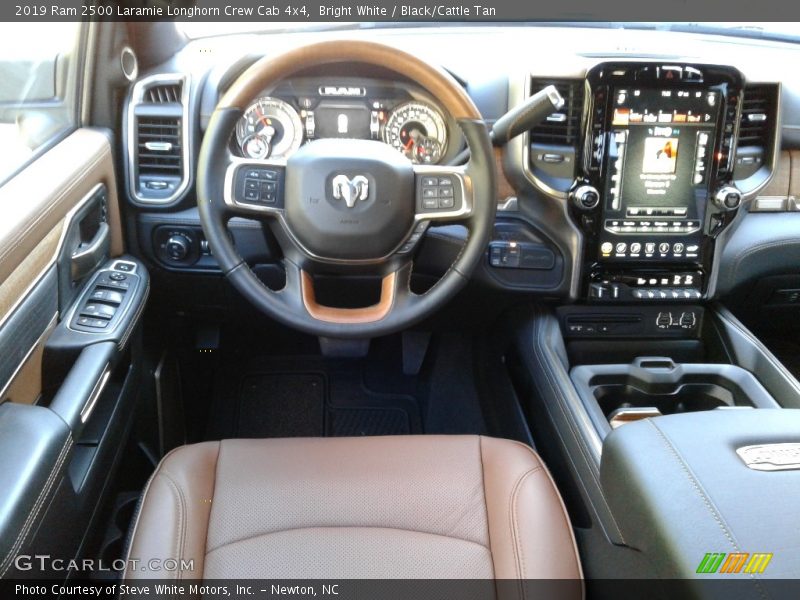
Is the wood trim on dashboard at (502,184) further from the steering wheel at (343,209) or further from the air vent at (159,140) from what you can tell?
the air vent at (159,140)

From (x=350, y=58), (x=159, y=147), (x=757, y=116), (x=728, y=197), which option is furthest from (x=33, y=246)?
(x=757, y=116)

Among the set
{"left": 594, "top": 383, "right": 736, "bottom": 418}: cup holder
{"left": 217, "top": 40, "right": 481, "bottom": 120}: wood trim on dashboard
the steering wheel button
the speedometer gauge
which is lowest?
{"left": 594, "top": 383, "right": 736, "bottom": 418}: cup holder

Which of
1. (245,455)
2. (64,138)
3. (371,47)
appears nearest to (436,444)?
(245,455)

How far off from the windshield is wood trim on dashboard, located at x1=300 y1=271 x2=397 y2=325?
0.81m

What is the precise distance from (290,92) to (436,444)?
0.88 metres

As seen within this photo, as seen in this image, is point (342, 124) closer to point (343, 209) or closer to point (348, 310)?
point (343, 209)

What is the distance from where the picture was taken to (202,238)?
1846 millimetres

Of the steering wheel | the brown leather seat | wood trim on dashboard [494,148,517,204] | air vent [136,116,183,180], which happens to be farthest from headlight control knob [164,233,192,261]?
wood trim on dashboard [494,148,517,204]

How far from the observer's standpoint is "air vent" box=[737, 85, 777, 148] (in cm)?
180

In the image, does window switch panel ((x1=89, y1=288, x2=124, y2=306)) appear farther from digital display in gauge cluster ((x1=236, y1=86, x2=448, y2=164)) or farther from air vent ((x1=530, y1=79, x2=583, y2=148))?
air vent ((x1=530, y1=79, x2=583, y2=148))

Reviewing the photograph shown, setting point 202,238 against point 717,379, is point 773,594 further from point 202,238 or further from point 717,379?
point 202,238

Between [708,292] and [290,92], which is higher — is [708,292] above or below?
below

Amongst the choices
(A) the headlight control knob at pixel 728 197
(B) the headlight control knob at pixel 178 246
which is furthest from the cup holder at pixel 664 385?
(B) the headlight control knob at pixel 178 246

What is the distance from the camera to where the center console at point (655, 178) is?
1.70 metres
